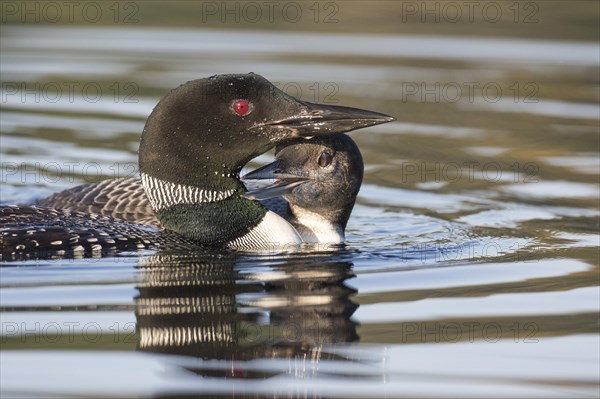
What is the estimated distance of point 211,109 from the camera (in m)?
7.87

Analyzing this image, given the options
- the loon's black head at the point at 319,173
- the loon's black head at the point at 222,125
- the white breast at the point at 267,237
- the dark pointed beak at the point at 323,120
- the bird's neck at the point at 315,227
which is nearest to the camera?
the loon's black head at the point at 222,125

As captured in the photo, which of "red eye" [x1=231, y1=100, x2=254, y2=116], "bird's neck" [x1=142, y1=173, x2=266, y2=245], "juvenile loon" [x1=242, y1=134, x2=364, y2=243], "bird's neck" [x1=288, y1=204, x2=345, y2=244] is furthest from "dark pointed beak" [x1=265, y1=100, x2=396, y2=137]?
"bird's neck" [x1=288, y1=204, x2=345, y2=244]

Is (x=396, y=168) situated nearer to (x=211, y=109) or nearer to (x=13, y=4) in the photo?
(x=211, y=109)

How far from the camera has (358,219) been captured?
31.6ft

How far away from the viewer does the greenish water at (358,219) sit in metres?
5.84

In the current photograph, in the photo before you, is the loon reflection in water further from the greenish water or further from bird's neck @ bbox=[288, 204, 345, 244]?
bird's neck @ bbox=[288, 204, 345, 244]

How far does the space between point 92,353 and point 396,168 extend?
535 centimetres

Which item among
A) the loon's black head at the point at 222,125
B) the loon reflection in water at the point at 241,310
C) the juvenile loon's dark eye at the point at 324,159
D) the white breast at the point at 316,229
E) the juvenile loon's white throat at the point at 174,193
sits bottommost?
the white breast at the point at 316,229

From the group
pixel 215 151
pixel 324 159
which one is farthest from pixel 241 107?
pixel 324 159

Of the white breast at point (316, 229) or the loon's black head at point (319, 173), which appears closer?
the loon's black head at point (319, 173)

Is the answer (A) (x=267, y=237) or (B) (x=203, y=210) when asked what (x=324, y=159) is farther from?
(B) (x=203, y=210)

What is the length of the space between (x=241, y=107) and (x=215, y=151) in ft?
1.00

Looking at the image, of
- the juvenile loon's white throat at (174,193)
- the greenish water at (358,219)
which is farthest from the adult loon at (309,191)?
the greenish water at (358,219)

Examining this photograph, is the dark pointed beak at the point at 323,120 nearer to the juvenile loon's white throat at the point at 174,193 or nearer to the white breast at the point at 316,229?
the juvenile loon's white throat at the point at 174,193
